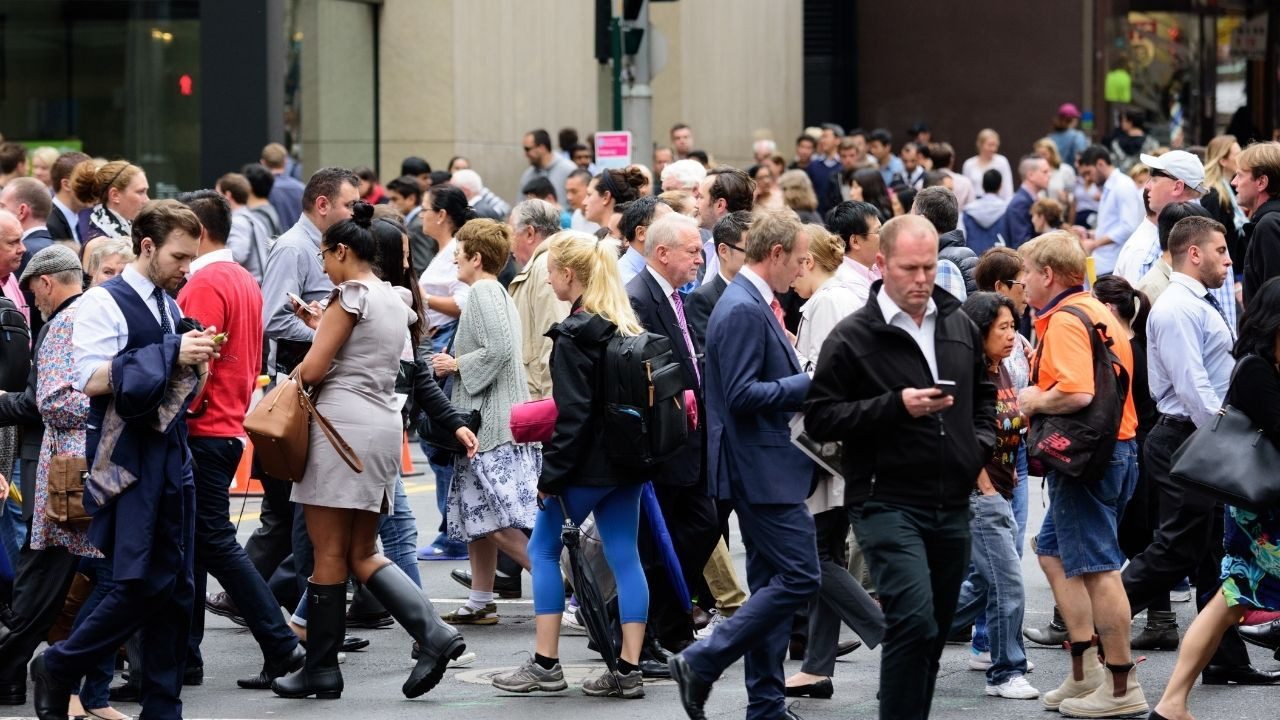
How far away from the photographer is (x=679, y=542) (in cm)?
870

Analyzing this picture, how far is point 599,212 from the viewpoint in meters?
11.6

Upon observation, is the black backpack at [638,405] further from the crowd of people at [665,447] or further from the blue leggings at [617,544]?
the blue leggings at [617,544]

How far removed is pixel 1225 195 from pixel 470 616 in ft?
17.0

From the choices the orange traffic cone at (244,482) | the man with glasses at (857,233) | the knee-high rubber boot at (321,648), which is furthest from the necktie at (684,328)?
the orange traffic cone at (244,482)

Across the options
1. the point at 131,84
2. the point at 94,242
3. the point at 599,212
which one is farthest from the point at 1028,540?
the point at 131,84

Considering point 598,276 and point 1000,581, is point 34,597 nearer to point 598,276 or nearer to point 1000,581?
point 598,276

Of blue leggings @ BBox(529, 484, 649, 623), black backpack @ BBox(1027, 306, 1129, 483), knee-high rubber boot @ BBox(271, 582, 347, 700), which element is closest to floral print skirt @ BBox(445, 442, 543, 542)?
blue leggings @ BBox(529, 484, 649, 623)

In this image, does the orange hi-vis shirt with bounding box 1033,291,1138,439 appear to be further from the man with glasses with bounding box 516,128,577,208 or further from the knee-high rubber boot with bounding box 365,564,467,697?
the man with glasses with bounding box 516,128,577,208

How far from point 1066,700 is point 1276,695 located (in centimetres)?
103

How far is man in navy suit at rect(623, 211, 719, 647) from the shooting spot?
332 inches

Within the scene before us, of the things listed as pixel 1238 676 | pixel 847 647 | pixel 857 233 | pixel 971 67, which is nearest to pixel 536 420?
pixel 847 647

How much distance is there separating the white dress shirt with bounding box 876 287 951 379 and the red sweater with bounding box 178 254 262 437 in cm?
310

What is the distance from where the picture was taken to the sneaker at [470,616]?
9.74 m

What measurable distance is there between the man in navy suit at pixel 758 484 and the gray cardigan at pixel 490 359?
2.32 metres
